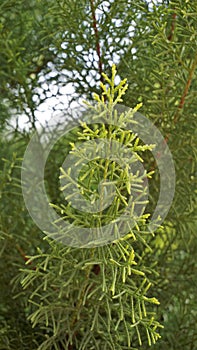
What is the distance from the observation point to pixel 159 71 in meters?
0.71

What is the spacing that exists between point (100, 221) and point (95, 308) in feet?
0.44

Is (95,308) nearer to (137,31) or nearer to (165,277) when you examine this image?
(165,277)

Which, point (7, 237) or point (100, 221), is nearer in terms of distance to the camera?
point (100, 221)

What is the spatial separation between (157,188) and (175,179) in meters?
0.04

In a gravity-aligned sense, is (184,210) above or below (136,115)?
below

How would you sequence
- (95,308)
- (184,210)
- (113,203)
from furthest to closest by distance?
(184,210)
(95,308)
(113,203)

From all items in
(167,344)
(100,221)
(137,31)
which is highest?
(137,31)

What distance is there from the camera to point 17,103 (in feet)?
2.76

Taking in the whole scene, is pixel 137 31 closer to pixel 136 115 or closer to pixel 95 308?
pixel 136 115

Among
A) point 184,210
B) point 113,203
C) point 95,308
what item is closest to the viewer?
point 113,203

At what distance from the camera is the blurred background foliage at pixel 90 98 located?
0.73 m

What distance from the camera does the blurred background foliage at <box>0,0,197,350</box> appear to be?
73cm

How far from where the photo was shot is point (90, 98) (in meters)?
0.81

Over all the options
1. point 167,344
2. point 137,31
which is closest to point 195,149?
point 137,31
